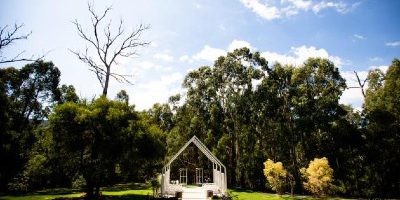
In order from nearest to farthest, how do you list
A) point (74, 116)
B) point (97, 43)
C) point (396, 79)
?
point (74, 116), point (97, 43), point (396, 79)

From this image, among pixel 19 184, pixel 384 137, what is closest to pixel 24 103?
pixel 19 184

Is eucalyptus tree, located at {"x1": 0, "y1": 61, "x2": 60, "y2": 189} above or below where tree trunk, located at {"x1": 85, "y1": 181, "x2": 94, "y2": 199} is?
above

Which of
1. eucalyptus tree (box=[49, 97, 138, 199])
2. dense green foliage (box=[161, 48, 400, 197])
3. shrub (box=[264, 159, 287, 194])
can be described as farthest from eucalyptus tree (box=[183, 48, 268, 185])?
eucalyptus tree (box=[49, 97, 138, 199])

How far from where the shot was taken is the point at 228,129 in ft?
146

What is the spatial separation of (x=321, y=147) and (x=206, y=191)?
19.1 metres

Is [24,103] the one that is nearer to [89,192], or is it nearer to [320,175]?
[89,192]

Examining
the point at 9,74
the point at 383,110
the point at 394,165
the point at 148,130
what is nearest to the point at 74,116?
the point at 148,130

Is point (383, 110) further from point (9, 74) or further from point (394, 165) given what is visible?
point (9, 74)

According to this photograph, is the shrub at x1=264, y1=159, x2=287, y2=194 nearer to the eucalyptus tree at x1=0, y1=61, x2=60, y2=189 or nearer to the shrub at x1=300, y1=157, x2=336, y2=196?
the shrub at x1=300, y1=157, x2=336, y2=196

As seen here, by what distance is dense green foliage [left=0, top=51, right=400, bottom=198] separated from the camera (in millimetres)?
24375

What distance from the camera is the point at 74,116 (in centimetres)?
2370

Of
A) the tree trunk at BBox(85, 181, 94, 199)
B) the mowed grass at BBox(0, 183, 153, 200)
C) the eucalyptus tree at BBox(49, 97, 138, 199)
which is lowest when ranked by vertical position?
the mowed grass at BBox(0, 183, 153, 200)

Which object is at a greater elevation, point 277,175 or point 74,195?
point 277,175

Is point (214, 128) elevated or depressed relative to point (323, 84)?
depressed
